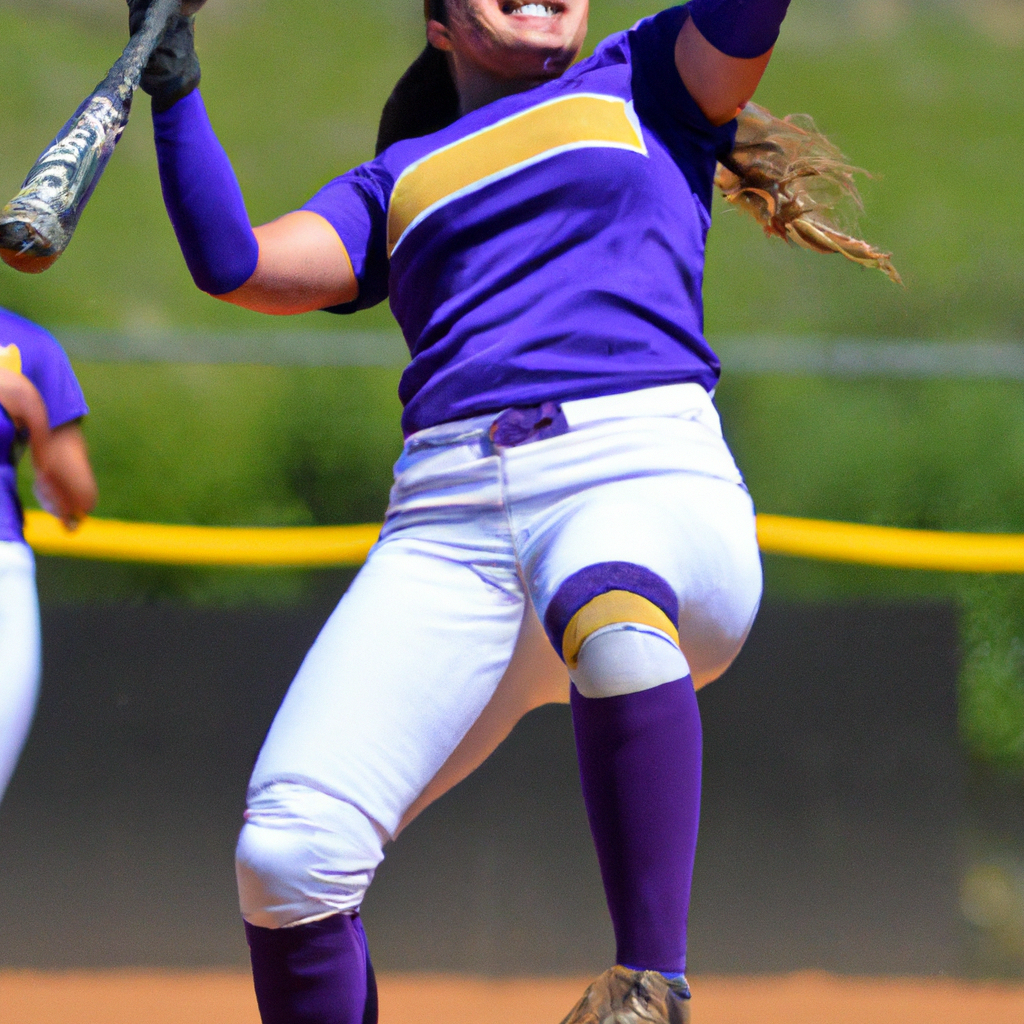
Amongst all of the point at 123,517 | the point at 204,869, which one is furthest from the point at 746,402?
the point at 204,869

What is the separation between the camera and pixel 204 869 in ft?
7.75

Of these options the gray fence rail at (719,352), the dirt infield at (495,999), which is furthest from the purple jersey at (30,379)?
the gray fence rail at (719,352)

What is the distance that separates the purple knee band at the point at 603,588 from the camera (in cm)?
88

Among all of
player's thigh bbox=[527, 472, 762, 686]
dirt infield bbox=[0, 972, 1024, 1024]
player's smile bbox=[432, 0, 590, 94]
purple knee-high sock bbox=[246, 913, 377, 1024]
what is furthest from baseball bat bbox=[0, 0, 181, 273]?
dirt infield bbox=[0, 972, 1024, 1024]

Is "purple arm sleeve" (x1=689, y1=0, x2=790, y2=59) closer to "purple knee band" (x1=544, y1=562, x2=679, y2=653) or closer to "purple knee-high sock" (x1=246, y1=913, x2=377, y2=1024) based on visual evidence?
A: "purple knee band" (x1=544, y1=562, x2=679, y2=653)

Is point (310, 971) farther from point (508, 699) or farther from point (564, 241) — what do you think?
point (564, 241)

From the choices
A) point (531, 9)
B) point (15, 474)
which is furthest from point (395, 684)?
point (15, 474)

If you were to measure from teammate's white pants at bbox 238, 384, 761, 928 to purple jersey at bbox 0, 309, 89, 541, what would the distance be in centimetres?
63

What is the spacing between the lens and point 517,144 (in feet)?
3.51

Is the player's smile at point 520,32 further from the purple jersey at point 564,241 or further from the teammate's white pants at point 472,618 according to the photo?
the teammate's white pants at point 472,618

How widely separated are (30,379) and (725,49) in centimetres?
95

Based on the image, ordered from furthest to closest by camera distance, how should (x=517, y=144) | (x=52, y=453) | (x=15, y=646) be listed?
(x=52, y=453) < (x=15, y=646) < (x=517, y=144)

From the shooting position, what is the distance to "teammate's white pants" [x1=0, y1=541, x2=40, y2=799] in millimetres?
1454

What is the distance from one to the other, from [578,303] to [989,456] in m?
2.60
